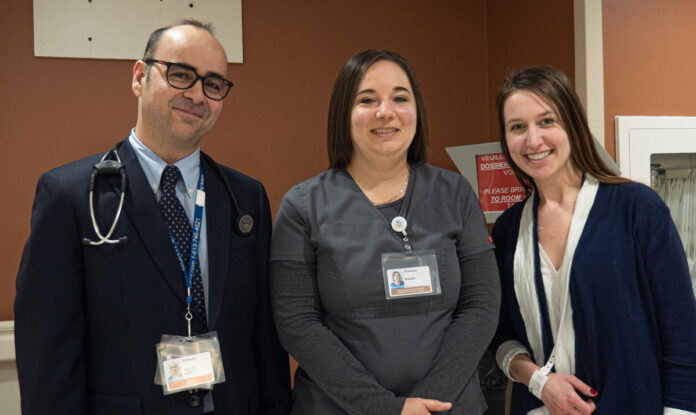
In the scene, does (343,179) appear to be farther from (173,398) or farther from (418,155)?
(173,398)

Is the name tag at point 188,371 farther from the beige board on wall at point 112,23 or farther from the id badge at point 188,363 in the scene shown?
the beige board on wall at point 112,23

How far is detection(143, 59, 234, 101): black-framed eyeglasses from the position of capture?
4.87ft

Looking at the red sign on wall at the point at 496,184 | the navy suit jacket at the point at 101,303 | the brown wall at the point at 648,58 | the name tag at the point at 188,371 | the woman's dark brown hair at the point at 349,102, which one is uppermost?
the brown wall at the point at 648,58

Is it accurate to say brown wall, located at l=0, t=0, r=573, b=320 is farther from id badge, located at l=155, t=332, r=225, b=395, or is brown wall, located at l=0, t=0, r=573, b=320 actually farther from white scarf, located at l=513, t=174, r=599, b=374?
id badge, located at l=155, t=332, r=225, b=395

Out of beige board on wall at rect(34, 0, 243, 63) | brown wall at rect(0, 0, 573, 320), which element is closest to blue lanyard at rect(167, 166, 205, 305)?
brown wall at rect(0, 0, 573, 320)

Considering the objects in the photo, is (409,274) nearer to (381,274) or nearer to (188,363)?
(381,274)

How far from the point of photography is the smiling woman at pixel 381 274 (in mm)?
1433

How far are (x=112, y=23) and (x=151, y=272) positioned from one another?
80.3 inches

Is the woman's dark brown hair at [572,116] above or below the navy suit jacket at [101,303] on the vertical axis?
above

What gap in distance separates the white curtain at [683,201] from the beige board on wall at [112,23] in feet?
7.97

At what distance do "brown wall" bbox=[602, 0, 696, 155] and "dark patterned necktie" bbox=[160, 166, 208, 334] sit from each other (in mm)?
2096

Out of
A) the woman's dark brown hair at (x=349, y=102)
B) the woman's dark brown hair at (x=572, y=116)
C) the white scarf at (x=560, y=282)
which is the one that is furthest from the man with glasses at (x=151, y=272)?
the woman's dark brown hair at (x=572, y=116)

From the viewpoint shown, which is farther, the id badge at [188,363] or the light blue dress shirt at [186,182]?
the light blue dress shirt at [186,182]

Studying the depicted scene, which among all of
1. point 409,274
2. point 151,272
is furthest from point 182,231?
point 409,274
